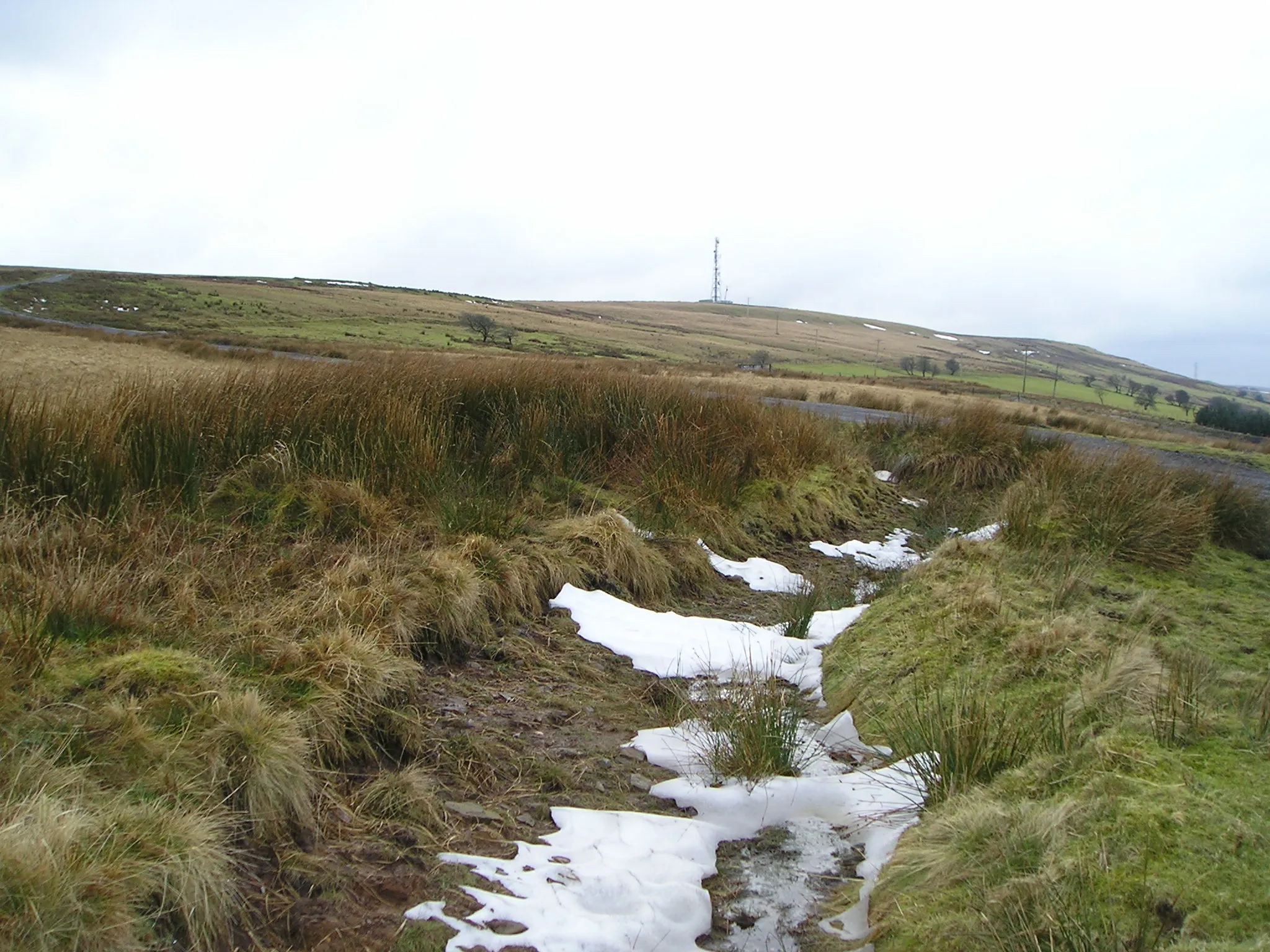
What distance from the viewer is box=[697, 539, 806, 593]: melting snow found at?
21.2 feet

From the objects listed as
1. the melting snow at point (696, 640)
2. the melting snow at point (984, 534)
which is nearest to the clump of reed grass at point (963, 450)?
the melting snow at point (984, 534)

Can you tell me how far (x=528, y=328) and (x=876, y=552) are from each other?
7171 centimetres

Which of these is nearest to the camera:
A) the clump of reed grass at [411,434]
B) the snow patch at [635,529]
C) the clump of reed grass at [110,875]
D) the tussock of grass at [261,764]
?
the clump of reed grass at [110,875]

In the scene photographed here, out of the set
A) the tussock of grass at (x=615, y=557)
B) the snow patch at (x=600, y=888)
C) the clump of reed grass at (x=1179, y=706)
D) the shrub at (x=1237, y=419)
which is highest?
the shrub at (x=1237, y=419)

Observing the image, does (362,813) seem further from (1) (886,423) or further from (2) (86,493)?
(1) (886,423)

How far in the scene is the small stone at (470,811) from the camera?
299 centimetres

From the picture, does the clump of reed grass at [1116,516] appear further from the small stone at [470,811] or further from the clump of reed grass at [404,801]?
the clump of reed grass at [404,801]

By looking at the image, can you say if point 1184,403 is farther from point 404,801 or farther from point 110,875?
point 110,875

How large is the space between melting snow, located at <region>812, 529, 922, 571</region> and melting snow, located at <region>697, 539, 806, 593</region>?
89 centimetres

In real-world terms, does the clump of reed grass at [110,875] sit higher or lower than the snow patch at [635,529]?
lower

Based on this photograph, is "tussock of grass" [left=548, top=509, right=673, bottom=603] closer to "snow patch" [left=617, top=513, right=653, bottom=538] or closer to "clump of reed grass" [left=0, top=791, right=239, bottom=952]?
"snow patch" [left=617, top=513, right=653, bottom=538]

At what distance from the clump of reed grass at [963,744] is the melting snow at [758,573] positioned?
3.19 meters

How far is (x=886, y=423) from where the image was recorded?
1328 centimetres

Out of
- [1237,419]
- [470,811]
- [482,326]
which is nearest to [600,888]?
[470,811]
